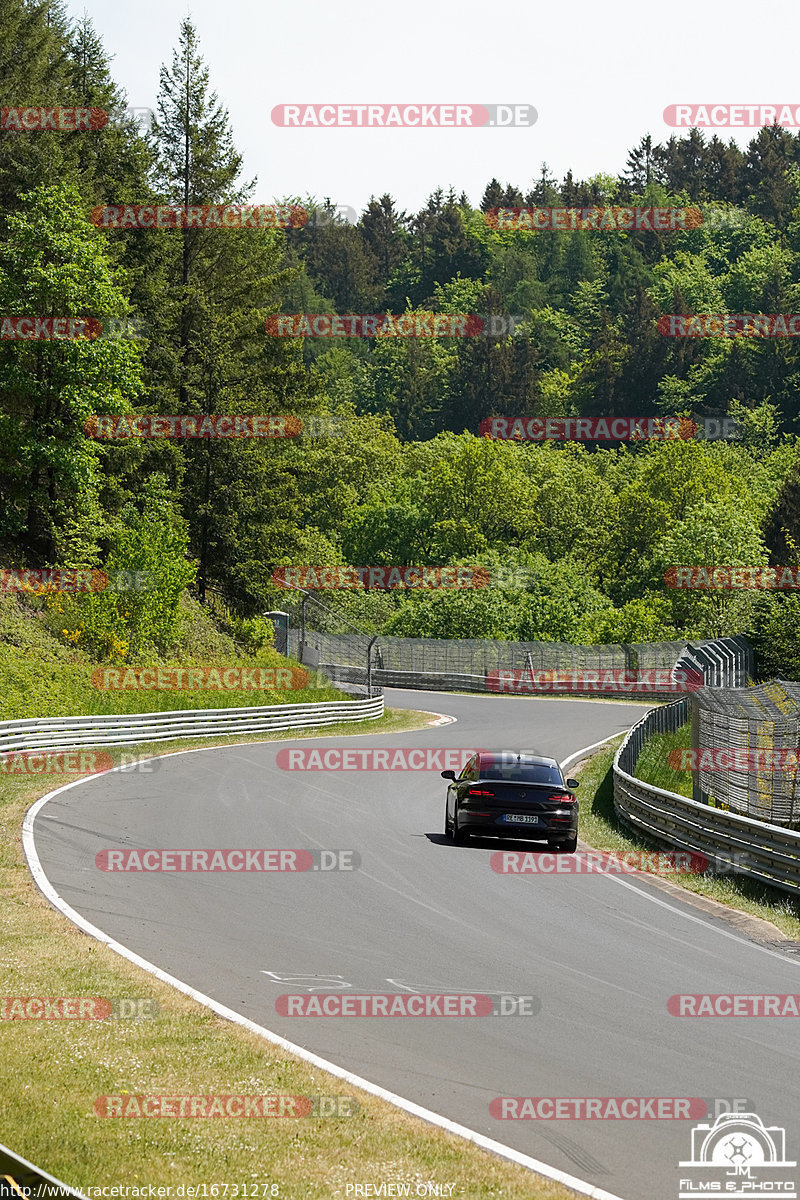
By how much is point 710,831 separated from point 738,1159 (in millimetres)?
11524

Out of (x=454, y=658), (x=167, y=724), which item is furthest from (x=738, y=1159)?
Result: (x=454, y=658)

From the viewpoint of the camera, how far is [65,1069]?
25.7 feet

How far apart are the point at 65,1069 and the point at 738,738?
13.5 m

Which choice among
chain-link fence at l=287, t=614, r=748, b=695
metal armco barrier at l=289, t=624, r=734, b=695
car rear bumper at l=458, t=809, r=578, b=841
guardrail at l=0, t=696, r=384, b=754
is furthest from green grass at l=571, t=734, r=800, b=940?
metal armco barrier at l=289, t=624, r=734, b=695

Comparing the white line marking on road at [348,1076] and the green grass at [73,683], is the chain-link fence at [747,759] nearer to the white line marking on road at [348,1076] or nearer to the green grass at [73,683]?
the white line marking on road at [348,1076]

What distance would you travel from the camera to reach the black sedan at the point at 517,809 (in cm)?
1941

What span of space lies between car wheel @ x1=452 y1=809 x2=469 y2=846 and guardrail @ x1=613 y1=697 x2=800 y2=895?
303cm

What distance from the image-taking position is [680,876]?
17.8 meters

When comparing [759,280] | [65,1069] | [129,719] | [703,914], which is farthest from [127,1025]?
[759,280]

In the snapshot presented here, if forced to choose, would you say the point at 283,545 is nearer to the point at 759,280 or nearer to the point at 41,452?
the point at 41,452

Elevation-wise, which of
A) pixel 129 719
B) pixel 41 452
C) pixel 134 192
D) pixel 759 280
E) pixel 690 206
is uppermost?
pixel 690 206

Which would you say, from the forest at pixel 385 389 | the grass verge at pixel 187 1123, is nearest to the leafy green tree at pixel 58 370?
the forest at pixel 385 389

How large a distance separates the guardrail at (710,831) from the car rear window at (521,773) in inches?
67.7

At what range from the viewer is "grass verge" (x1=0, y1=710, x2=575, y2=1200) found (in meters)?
6.35
